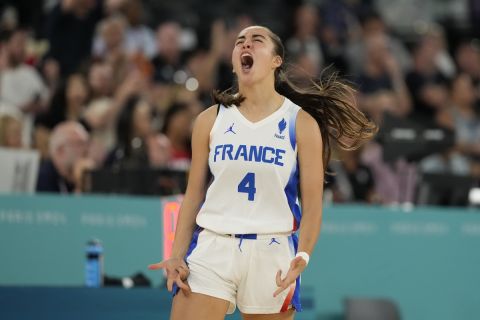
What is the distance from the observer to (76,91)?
9914 mm

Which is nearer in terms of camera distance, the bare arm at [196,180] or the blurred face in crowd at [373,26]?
the bare arm at [196,180]

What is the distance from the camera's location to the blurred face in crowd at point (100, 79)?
10.2 meters

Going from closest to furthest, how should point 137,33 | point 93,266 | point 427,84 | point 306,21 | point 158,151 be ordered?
1. point 93,266
2. point 158,151
3. point 137,33
4. point 427,84
5. point 306,21

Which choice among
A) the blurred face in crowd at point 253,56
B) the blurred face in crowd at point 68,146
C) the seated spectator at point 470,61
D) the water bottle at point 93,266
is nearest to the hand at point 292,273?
the blurred face in crowd at point 253,56

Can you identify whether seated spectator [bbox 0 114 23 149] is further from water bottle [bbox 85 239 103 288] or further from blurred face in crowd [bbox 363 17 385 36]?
blurred face in crowd [bbox 363 17 385 36]

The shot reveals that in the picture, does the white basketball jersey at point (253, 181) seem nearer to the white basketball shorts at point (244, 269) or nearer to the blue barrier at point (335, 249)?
the white basketball shorts at point (244, 269)

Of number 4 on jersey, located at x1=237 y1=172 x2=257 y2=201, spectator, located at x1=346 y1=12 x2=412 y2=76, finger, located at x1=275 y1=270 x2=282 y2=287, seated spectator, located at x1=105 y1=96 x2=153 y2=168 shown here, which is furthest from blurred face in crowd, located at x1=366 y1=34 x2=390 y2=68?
finger, located at x1=275 y1=270 x2=282 y2=287

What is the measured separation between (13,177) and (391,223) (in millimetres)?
2881

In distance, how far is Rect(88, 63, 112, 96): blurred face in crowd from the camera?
10.2 m

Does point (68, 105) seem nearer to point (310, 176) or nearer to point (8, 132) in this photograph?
point (8, 132)

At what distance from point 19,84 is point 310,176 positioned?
20.2 ft

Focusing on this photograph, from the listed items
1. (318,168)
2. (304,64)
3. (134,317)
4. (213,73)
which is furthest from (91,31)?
(318,168)

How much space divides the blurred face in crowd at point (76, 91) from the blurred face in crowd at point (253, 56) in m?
5.13

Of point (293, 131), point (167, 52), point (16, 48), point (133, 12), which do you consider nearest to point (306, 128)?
point (293, 131)
